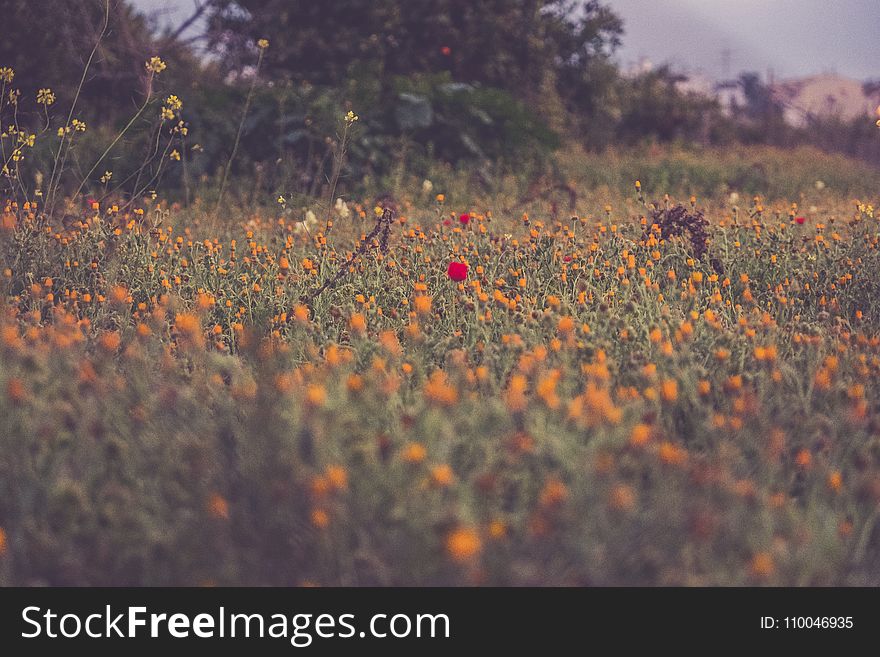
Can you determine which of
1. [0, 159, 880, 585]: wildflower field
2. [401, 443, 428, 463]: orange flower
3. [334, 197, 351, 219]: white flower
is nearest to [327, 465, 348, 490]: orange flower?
[0, 159, 880, 585]: wildflower field

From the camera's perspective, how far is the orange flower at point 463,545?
1410 mm

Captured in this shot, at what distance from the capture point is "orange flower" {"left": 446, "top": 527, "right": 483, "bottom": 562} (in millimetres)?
1410

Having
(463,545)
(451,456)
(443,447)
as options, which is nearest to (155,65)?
(451,456)

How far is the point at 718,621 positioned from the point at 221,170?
7.82 m

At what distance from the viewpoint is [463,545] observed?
4.62ft

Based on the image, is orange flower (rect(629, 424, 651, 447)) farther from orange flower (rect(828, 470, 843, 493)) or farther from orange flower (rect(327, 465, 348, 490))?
orange flower (rect(327, 465, 348, 490))

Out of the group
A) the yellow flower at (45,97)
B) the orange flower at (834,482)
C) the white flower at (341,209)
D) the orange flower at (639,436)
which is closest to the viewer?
the orange flower at (639,436)

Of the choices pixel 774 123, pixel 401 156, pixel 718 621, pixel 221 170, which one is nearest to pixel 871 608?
pixel 718 621

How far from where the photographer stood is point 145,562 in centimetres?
171

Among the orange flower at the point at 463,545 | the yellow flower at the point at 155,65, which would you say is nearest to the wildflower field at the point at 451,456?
the orange flower at the point at 463,545

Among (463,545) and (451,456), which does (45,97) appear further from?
(463,545)

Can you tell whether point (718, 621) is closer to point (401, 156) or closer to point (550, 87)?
point (401, 156)

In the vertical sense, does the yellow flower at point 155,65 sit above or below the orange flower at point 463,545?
above

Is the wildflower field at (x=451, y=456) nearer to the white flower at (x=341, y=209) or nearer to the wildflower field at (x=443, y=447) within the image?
the wildflower field at (x=443, y=447)
